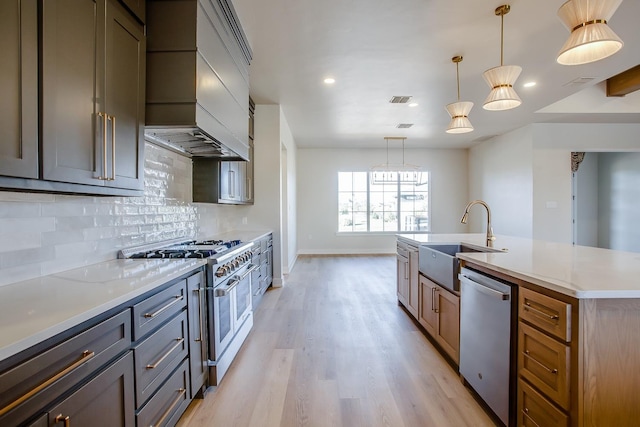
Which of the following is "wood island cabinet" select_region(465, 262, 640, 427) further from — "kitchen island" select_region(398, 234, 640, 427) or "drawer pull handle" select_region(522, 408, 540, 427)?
→ "drawer pull handle" select_region(522, 408, 540, 427)

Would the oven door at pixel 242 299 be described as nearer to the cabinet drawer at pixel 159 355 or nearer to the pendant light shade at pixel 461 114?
the cabinet drawer at pixel 159 355

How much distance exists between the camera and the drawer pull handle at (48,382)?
30.3 inches

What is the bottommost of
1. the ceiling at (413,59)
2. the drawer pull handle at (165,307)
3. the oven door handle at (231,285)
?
the oven door handle at (231,285)

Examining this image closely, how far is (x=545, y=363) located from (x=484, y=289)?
18.3 inches

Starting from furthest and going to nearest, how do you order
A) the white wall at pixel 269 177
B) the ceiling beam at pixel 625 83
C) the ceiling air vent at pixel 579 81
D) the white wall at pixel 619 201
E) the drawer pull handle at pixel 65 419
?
the white wall at pixel 619 201 < the white wall at pixel 269 177 < the ceiling beam at pixel 625 83 < the ceiling air vent at pixel 579 81 < the drawer pull handle at pixel 65 419

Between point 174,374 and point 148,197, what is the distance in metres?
1.36

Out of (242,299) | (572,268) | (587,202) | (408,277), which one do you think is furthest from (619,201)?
(242,299)

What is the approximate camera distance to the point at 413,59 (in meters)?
3.18

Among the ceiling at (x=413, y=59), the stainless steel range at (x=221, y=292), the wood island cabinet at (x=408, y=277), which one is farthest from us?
the wood island cabinet at (x=408, y=277)

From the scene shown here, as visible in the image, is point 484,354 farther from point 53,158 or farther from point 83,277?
point 53,158

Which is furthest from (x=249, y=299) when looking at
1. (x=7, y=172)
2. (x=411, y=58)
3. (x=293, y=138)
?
(x=293, y=138)

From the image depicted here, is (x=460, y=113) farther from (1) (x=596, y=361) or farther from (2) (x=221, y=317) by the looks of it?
(2) (x=221, y=317)

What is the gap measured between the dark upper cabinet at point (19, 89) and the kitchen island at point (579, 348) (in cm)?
211

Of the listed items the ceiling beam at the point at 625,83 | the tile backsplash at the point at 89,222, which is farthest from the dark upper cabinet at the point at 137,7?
the ceiling beam at the point at 625,83
